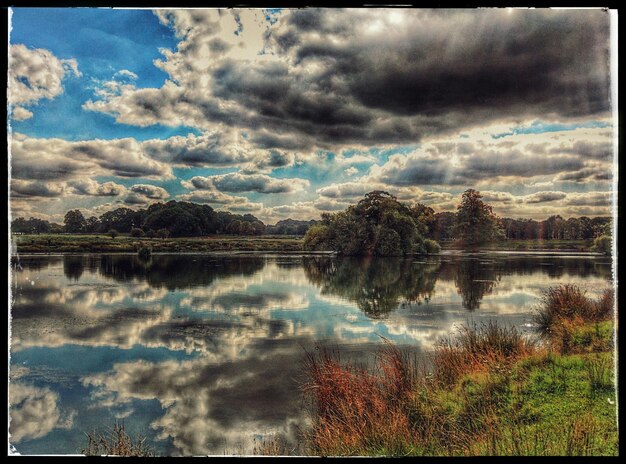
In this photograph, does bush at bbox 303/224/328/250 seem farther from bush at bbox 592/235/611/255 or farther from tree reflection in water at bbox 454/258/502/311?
bush at bbox 592/235/611/255

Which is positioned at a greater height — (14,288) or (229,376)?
(14,288)

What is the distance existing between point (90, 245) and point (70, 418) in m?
3.63

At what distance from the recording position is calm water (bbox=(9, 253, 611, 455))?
830 cm

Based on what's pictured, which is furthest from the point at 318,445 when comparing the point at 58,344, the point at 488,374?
the point at 58,344

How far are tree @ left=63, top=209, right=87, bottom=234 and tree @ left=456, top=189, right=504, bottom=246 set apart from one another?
26.5 ft

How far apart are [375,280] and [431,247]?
160 cm

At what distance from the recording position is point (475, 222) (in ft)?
32.9

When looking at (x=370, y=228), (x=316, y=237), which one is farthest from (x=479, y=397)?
(x=316, y=237)

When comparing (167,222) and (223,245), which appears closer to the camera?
(167,222)

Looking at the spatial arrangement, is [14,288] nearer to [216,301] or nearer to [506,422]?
[216,301]

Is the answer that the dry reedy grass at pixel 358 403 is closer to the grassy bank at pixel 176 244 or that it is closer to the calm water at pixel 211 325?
the calm water at pixel 211 325

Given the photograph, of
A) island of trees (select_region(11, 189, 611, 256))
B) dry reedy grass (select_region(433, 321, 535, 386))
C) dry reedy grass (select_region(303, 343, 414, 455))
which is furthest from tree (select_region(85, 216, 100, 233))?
dry reedy grass (select_region(433, 321, 535, 386))

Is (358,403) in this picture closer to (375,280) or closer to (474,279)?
(375,280)

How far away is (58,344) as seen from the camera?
29.1ft
